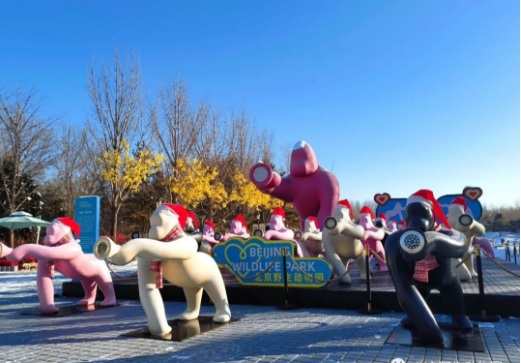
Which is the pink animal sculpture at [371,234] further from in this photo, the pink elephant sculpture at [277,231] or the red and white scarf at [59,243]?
the red and white scarf at [59,243]

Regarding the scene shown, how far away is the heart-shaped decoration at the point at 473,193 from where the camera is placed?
1366cm

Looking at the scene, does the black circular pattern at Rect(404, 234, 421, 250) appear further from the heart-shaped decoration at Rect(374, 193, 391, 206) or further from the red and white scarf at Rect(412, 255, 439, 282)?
the heart-shaped decoration at Rect(374, 193, 391, 206)

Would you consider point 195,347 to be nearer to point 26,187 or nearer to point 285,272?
point 285,272

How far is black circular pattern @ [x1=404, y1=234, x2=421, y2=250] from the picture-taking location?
4.16 metres

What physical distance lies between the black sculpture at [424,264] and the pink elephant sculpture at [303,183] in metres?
6.66

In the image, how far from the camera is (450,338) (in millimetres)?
4648

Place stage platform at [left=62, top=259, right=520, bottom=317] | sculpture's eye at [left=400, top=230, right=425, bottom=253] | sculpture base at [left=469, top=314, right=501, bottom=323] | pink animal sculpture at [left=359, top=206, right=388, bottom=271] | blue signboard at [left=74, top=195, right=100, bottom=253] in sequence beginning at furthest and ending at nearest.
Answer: blue signboard at [left=74, top=195, right=100, bottom=253], pink animal sculpture at [left=359, top=206, right=388, bottom=271], stage platform at [left=62, top=259, right=520, bottom=317], sculpture base at [left=469, top=314, right=501, bottom=323], sculpture's eye at [left=400, top=230, right=425, bottom=253]

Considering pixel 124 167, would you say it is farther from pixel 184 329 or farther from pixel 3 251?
pixel 184 329

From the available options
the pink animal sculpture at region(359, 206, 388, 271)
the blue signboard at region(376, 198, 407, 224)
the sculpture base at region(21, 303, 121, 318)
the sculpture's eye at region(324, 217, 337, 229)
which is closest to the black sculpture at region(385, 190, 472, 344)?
the sculpture's eye at region(324, 217, 337, 229)

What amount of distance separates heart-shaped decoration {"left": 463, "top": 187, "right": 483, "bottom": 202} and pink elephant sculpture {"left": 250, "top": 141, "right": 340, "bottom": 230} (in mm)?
5127

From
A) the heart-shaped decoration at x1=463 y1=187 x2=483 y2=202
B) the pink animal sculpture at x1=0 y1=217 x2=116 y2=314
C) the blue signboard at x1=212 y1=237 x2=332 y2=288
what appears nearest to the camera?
the pink animal sculpture at x1=0 y1=217 x2=116 y2=314

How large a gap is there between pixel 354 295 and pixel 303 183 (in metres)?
5.40

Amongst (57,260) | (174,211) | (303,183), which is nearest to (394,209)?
(303,183)

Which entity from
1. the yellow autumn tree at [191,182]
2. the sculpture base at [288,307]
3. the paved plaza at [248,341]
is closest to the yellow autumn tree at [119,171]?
the yellow autumn tree at [191,182]
